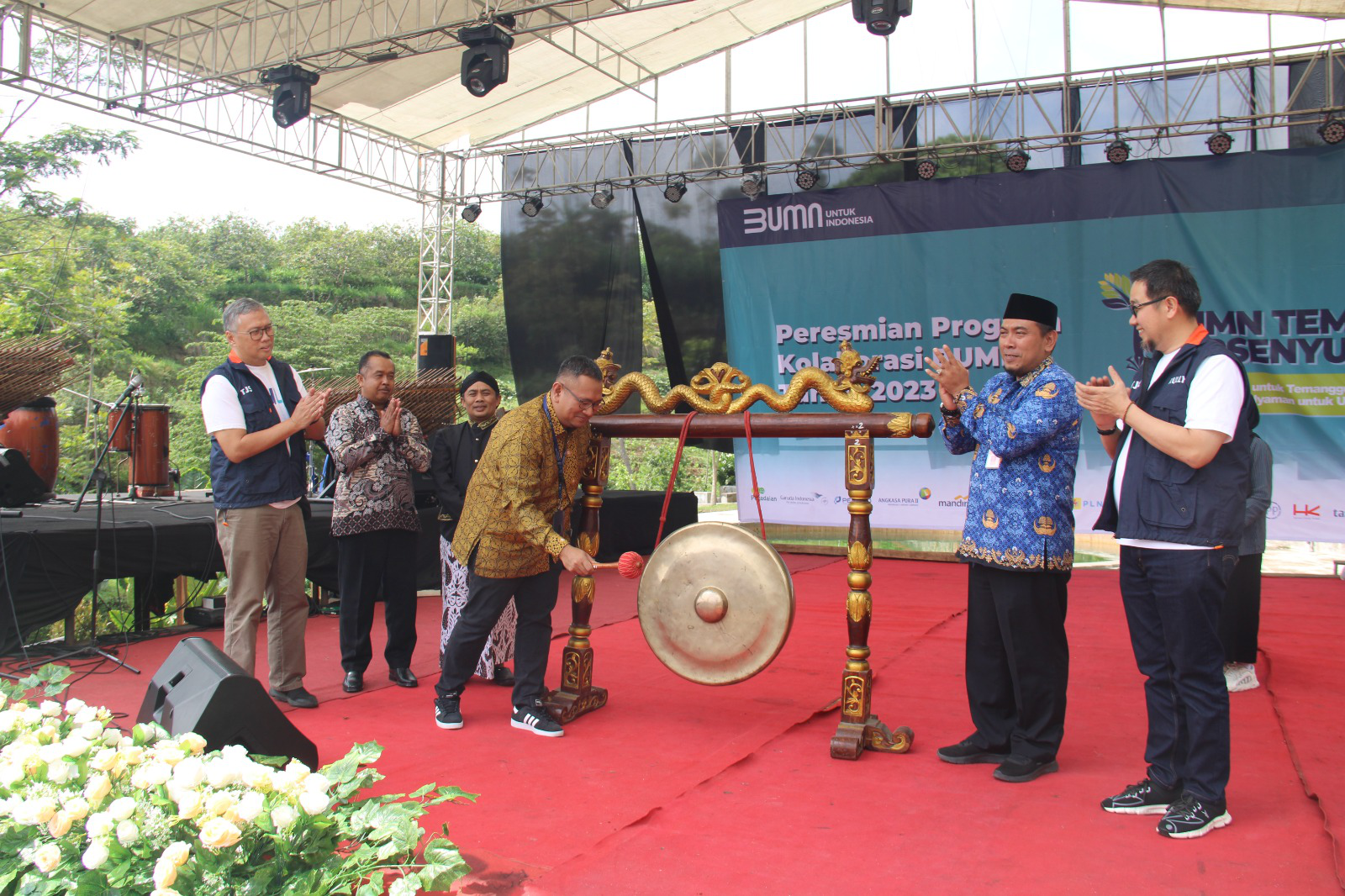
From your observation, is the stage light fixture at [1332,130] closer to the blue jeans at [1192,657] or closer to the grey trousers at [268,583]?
the blue jeans at [1192,657]

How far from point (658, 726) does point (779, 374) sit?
18.0ft

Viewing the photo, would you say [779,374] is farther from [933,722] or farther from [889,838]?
[889,838]

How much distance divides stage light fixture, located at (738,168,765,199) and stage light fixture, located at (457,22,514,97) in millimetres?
2297

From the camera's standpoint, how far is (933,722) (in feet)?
11.5

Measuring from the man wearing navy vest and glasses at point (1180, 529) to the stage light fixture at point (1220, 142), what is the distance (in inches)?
211

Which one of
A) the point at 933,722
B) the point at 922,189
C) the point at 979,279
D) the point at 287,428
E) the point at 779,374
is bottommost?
the point at 933,722

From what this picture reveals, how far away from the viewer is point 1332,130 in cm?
666

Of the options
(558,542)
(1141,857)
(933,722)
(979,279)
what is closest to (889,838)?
(1141,857)

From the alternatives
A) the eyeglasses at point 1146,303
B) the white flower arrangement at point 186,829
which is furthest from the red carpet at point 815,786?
the eyeglasses at point 1146,303

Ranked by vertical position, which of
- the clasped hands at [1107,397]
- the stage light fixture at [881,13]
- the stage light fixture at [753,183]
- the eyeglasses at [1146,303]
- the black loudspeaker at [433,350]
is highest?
the stage light fixture at [881,13]

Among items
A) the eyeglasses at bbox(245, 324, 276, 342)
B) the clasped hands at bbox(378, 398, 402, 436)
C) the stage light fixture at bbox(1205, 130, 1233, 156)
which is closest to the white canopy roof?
the stage light fixture at bbox(1205, 130, 1233, 156)

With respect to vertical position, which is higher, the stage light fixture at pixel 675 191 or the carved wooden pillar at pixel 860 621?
the stage light fixture at pixel 675 191

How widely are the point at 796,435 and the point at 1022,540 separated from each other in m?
0.81

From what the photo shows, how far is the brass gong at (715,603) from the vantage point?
10.0 ft
